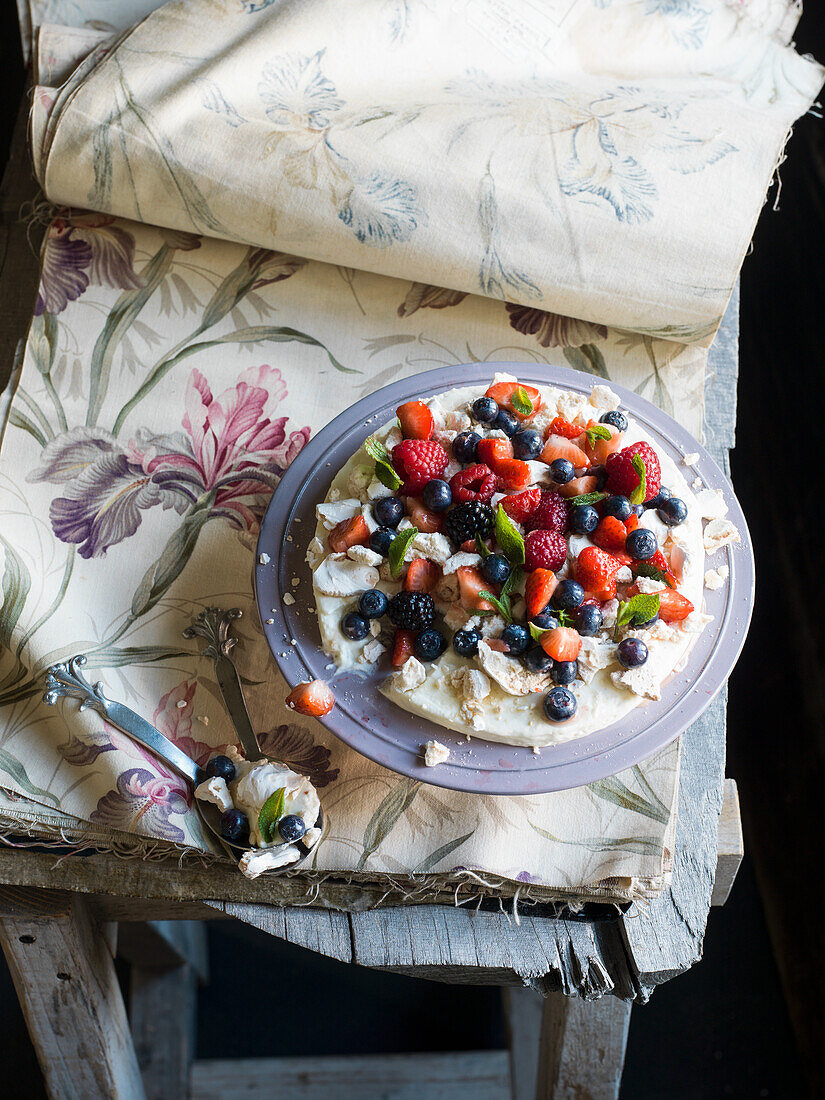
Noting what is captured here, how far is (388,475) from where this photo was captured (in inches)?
40.7

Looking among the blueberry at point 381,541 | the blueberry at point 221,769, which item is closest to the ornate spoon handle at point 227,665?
the blueberry at point 221,769

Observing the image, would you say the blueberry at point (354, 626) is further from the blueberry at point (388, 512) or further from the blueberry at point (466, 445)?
the blueberry at point (466, 445)

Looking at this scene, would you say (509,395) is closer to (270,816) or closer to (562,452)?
(562,452)

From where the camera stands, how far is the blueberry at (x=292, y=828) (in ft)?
3.35

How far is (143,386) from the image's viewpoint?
1.32m

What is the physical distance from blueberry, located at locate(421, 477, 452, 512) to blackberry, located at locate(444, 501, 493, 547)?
Result: 0.05 feet

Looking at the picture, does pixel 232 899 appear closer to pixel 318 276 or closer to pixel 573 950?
pixel 573 950

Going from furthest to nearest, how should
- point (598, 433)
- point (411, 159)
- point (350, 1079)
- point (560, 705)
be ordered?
1. point (350, 1079)
2. point (411, 159)
3. point (598, 433)
4. point (560, 705)

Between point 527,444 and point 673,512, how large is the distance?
17cm

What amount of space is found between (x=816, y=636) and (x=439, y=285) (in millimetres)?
1107

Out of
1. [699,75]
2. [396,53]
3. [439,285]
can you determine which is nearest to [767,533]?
[699,75]

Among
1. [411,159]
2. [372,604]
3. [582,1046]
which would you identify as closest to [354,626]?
[372,604]

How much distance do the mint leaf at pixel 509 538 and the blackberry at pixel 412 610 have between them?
92 mm

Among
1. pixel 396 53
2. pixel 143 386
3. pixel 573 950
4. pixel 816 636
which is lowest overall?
pixel 816 636
